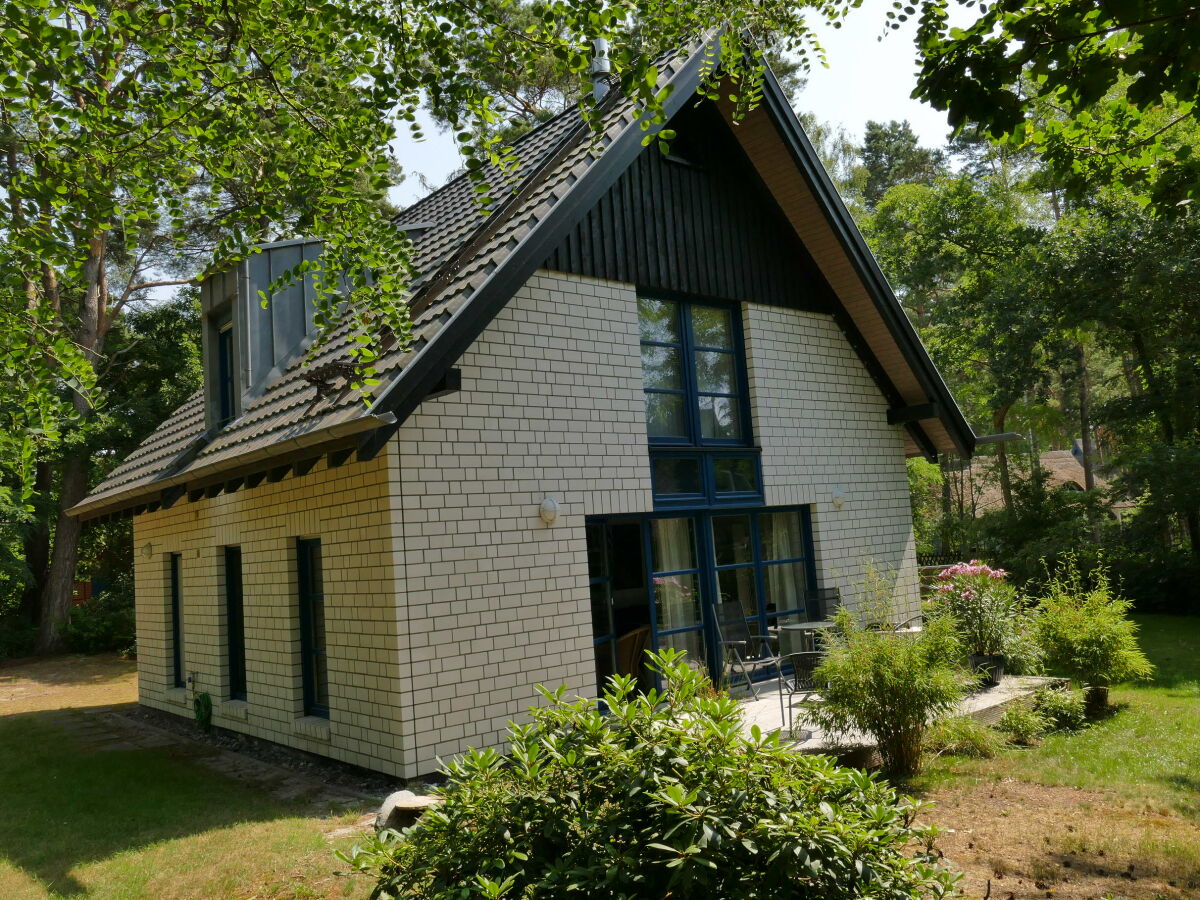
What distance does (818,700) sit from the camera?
23.9 feet

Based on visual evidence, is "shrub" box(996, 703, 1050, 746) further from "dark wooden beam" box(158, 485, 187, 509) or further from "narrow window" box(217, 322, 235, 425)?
"narrow window" box(217, 322, 235, 425)

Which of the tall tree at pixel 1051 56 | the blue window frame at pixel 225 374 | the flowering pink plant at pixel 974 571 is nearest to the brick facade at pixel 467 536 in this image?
the blue window frame at pixel 225 374

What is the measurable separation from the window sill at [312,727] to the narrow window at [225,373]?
12.9 feet

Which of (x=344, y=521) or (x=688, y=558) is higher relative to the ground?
(x=344, y=521)

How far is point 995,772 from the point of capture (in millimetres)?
7180

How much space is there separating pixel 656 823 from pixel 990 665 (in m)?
7.50

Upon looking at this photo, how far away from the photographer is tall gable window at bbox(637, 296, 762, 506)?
380 inches

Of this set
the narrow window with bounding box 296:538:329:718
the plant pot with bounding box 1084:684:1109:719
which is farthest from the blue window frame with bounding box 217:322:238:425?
the plant pot with bounding box 1084:684:1109:719

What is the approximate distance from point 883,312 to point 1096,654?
4.69m

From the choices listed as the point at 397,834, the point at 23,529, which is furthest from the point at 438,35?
the point at 23,529

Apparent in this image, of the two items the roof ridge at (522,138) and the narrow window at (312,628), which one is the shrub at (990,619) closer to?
the narrow window at (312,628)

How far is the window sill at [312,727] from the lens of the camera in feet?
27.0

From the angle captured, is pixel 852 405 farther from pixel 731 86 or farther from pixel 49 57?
pixel 49 57

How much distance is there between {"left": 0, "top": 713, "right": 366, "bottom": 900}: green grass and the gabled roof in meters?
2.82
